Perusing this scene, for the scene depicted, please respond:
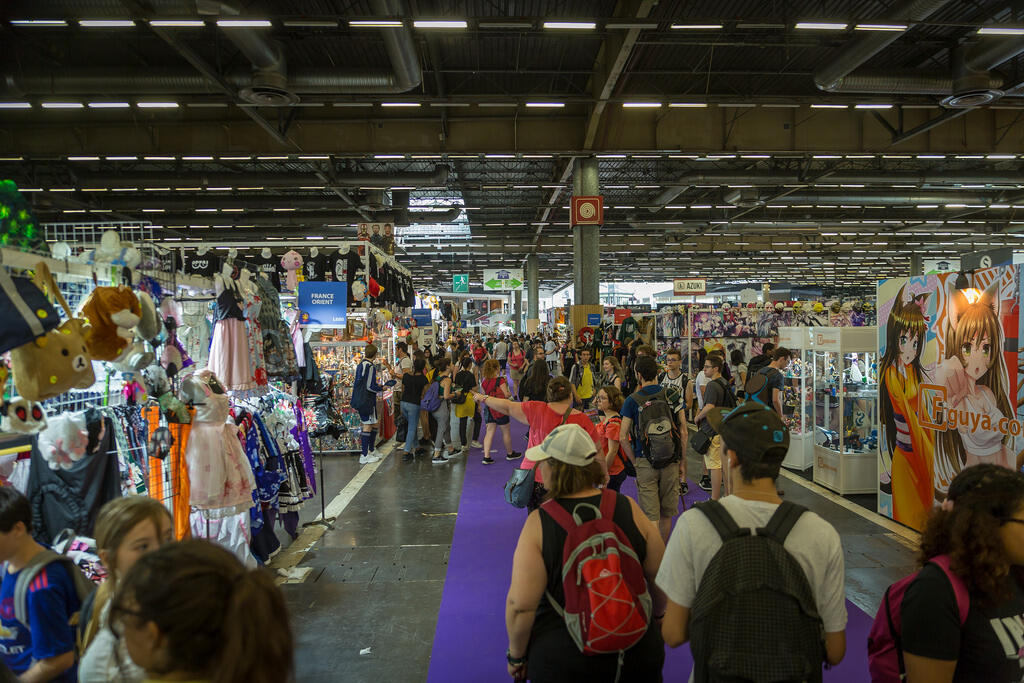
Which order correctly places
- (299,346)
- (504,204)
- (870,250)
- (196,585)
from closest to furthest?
(196,585)
(299,346)
(504,204)
(870,250)

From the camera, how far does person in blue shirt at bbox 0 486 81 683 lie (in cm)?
181

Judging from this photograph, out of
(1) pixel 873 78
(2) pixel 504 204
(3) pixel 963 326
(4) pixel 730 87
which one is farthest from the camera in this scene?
(2) pixel 504 204

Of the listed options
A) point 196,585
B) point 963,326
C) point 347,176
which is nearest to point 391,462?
point 963,326

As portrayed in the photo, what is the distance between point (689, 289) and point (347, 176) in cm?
1576

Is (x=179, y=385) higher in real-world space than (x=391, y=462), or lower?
higher

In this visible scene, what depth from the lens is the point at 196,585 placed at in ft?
3.27

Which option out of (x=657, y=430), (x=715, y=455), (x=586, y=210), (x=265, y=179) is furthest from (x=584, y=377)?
(x=265, y=179)

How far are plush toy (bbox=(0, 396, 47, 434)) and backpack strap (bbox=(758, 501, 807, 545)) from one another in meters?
2.73

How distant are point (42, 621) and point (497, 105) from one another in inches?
422

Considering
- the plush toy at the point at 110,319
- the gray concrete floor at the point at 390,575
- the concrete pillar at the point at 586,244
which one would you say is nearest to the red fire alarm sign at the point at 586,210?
the concrete pillar at the point at 586,244

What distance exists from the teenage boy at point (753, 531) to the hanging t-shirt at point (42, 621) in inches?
72.5

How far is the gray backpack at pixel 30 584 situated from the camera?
183cm

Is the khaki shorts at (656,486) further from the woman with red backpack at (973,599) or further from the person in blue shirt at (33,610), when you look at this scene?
the person in blue shirt at (33,610)

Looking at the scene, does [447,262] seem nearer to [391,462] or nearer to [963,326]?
[391,462]
